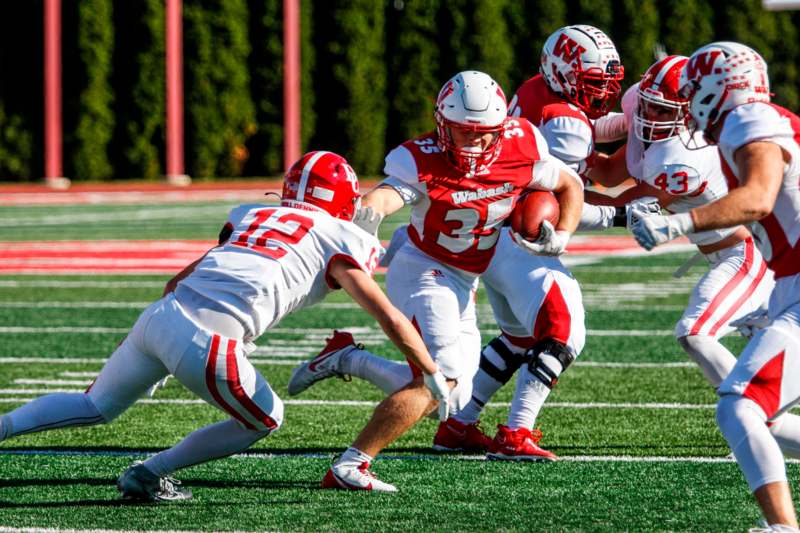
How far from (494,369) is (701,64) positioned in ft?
7.18

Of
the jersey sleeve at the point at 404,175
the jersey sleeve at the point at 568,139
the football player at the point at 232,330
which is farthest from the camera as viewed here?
the jersey sleeve at the point at 568,139

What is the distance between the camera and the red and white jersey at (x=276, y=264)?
182 inches

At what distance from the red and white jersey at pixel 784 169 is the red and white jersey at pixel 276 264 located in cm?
123

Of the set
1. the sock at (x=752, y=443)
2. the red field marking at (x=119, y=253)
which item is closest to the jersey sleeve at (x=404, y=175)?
the sock at (x=752, y=443)

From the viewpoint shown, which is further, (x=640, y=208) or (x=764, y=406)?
(x=640, y=208)

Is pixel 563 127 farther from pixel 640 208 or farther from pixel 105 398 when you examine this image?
pixel 105 398

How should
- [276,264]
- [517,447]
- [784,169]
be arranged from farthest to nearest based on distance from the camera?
[517,447]
[276,264]
[784,169]

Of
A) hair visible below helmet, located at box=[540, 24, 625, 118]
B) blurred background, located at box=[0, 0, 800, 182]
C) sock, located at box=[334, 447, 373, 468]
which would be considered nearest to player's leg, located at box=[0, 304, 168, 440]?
sock, located at box=[334, 447, 373, 468]

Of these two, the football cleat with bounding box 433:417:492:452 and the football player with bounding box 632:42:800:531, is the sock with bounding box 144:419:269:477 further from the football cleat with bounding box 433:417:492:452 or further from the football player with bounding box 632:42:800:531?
the football player with bounding box 632:42:800:531

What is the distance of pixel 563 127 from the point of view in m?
6.03

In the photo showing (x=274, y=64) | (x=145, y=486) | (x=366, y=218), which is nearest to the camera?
(x=145, y=486)

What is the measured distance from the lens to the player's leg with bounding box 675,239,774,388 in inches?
224

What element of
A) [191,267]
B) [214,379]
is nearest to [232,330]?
[214,379]

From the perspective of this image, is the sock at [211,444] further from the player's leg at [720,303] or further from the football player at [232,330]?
the player's leg at [720,303]
